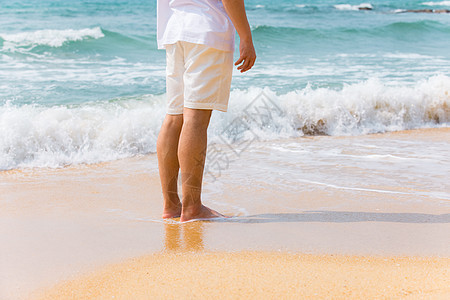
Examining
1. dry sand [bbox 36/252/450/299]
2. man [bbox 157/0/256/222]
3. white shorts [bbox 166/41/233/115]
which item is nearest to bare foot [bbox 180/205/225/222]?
man [bbox 157/0/256/222]

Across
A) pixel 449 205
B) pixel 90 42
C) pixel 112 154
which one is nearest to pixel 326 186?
pixel 449 205

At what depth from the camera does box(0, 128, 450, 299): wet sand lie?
195 cm

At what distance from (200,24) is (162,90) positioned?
505 centimetres

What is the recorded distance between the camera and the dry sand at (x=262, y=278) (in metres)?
1.76

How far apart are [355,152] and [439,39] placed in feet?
43.6

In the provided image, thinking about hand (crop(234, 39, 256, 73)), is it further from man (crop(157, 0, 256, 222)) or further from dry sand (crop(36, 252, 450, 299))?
dry sand (crop(36, 252, 450, 299))

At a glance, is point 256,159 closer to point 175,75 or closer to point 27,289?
point 175,75

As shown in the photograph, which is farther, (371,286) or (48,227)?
(48,227)

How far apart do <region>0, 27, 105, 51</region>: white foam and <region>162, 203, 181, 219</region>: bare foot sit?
9.04 m

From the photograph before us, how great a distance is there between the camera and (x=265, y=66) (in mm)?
10047

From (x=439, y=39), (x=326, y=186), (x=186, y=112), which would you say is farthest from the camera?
(x=439, y=39)

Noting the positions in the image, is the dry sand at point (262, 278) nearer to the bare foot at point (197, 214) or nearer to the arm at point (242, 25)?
the bare foot at point (197, 214)

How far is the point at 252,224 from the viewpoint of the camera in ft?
8.38

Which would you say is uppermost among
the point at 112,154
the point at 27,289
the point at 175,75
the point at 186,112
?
the point at 175,75
